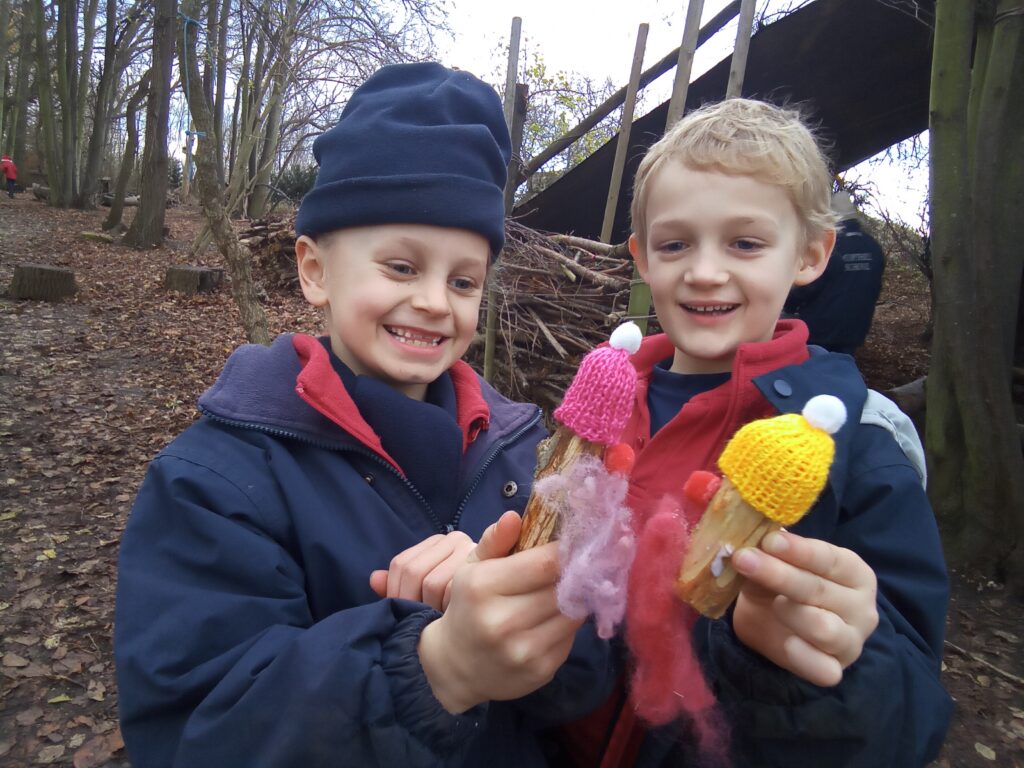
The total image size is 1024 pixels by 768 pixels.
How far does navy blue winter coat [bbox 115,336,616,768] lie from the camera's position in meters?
1.08

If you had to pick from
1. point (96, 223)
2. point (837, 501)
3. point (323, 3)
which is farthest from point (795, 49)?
point (96, 223)

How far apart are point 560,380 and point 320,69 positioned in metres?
11.0

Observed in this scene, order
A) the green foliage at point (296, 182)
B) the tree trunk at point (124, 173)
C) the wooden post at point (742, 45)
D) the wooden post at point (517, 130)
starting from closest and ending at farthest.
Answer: the wooden post at point (742, 45) → the wooden post at point (517, 130) → the tree trunk at point (124, 173) → the green foliage at point (296, 182)

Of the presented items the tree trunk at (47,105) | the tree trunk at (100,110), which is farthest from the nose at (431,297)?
the tree trunk at (47,105)

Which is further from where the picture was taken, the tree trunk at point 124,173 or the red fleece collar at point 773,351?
the tree trunk at point 124,173

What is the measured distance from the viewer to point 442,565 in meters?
1.31

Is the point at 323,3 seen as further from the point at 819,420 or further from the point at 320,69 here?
the point at 819,420

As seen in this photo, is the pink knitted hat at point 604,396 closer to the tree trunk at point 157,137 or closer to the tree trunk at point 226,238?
the tree trunk at point 226,238

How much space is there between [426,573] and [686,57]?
5051mm

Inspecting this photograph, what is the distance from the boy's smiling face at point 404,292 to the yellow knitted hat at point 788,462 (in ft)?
2.60

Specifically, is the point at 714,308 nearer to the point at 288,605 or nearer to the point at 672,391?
the point at 672,391

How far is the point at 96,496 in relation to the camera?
4.90m

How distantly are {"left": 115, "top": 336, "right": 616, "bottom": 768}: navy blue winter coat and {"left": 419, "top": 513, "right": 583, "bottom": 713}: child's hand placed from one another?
0.20 feet

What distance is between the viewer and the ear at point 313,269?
1651 millimetres
